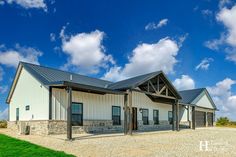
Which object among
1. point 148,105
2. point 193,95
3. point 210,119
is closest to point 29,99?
point 148,105

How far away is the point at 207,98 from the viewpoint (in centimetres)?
3750

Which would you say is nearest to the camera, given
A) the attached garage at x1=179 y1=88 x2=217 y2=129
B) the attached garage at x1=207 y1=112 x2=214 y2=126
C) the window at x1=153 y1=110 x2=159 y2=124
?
the window at x1=153 y1=110 x2=159 y2=124

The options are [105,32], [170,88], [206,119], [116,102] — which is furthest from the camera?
[206,119]

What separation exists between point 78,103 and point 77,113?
2.24ft

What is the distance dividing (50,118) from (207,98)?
2698cm

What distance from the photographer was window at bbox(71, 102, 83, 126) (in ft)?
A: 58.5

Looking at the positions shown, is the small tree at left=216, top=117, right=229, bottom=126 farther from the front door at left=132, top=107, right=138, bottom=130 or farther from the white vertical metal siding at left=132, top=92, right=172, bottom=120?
the front door at left=132, top=107, right=138, bottom=130

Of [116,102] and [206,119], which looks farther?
[206,119]

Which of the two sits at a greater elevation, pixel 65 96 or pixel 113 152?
pixel 65 96

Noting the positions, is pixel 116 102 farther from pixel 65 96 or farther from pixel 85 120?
pixel 65 96

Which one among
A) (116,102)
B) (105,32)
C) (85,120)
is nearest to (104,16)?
(105,32)

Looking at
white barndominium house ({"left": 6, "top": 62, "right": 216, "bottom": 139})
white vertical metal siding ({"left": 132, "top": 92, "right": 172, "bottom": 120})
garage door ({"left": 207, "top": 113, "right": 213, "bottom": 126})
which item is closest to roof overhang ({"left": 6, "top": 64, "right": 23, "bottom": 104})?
white barndominium house ({"left": 6, "top": 62, "right": 216, "bottom": 139})

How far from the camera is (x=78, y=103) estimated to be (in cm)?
1809

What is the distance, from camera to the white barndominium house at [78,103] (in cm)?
1655
